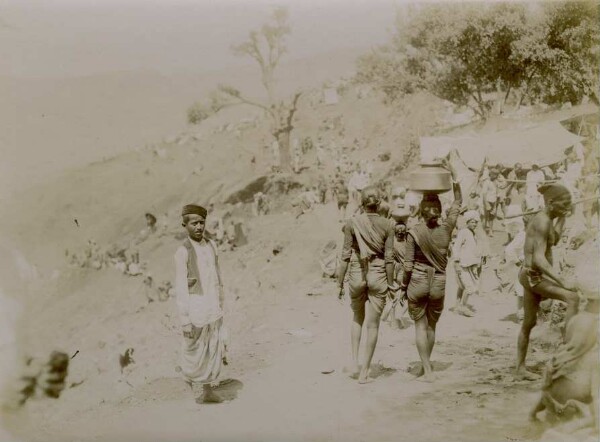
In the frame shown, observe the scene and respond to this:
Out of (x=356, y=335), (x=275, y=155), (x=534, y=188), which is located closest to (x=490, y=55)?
(x=534, y=188)

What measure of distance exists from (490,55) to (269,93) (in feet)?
7.95

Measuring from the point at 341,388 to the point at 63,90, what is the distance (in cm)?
398

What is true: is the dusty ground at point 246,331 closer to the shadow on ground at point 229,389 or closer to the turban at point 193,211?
the shadow on ground at point 229,389

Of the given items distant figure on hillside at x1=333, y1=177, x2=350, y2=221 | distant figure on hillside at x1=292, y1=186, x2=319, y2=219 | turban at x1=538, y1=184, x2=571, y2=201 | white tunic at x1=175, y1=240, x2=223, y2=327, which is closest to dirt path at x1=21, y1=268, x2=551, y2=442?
white tunic at x1=175, y1=240, x2=223, y2=327

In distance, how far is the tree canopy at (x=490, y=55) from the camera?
5.98 meters

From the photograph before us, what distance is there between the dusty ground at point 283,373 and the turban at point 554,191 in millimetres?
1136

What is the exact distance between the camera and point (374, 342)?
5125mm

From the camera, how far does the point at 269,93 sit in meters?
6.34

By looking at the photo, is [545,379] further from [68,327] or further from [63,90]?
[63,90]

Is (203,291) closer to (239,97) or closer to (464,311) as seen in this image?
(239,97)

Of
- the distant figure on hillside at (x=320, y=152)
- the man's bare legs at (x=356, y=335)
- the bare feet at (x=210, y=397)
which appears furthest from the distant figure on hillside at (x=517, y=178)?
the bare feet at (x=210, y=397)

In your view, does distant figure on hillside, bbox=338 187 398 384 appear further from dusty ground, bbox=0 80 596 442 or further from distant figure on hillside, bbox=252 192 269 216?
distant figure on hillside, bbox=252 192 269 216

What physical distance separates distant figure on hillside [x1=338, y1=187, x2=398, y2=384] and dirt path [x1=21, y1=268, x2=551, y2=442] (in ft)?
1.59

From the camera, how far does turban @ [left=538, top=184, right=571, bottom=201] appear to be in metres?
5.21
